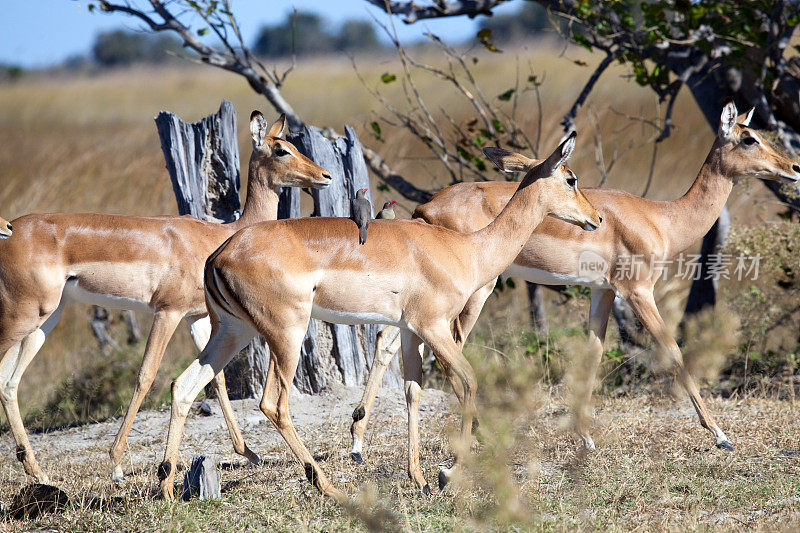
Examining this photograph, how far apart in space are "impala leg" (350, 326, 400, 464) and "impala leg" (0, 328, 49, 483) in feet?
5.91

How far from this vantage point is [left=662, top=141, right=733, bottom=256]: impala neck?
6.27 metres

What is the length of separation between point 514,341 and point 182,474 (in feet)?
10.9

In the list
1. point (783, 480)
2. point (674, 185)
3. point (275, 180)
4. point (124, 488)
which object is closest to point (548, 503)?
point (783, 480)

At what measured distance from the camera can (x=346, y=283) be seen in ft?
15.3

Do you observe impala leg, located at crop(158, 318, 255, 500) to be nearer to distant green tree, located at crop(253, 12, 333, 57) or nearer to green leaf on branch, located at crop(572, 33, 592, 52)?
green leaf on branch, located at crop(572, 33, 592, 52)

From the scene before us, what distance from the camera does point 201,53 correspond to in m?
8.00

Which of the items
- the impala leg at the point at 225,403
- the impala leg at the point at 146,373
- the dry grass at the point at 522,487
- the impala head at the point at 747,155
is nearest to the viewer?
the dry grass at the point at 522,487

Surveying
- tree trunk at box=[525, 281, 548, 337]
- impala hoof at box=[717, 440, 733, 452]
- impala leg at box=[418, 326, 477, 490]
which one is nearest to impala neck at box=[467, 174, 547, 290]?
impala leg at box=[418, 326, 477, 490]

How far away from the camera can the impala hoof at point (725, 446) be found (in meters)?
5.54

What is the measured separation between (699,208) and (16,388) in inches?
182

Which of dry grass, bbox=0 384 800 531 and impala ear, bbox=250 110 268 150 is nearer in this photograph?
dry grass, bbox=0 384 800 531

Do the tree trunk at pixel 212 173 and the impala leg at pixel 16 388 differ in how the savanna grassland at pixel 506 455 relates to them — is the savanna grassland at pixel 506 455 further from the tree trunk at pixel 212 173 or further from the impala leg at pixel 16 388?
the tree trunk at pixel 212 173

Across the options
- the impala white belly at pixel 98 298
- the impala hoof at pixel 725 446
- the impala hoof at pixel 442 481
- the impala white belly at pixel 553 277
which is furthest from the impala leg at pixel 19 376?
the impala hoof at pixel 725 446

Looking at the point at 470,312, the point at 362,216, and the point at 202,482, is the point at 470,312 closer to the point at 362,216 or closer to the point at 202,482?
the point at 362,216
